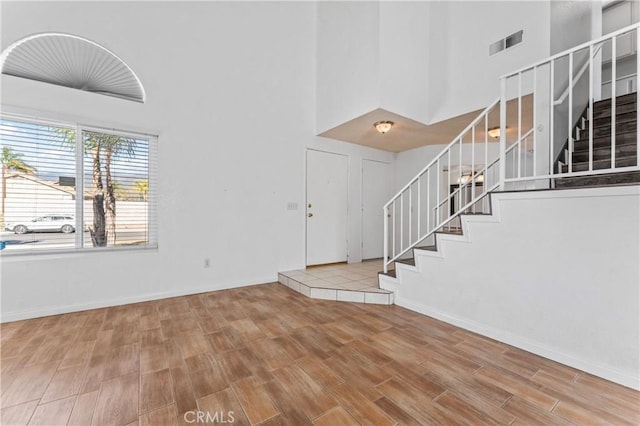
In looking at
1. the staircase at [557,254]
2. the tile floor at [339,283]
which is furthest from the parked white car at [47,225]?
the staircase at [557,254]

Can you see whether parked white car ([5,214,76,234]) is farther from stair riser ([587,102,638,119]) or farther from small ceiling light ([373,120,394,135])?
stair riser ([587,102,638,119])

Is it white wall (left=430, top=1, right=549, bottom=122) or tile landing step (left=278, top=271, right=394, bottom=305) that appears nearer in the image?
white wall (left=430, top=1, right=549, bottom=122)

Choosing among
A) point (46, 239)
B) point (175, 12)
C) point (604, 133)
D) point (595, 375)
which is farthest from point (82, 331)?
point (604, 133)

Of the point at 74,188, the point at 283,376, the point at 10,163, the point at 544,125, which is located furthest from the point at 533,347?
the point at 10,163

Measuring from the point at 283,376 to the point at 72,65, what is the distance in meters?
3.87

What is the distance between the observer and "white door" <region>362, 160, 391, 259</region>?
17.8ft

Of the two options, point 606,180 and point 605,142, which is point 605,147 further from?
point 606,180

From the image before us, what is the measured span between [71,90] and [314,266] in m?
3.97

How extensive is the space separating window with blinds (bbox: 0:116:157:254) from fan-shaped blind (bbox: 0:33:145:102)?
482 mm

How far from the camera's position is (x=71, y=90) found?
9.51 feet

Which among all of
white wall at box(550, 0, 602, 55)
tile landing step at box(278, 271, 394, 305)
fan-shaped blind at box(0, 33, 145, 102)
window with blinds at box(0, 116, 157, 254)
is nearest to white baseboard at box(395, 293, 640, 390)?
tile landing step at box(278, 271, 394, 305)

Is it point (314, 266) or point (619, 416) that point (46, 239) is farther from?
point (619, 416)

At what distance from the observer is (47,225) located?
286 cm

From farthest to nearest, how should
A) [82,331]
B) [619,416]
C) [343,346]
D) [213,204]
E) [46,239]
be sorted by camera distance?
[213,204] < [46,239] < [82,331] < [343,346] < [619,416]
